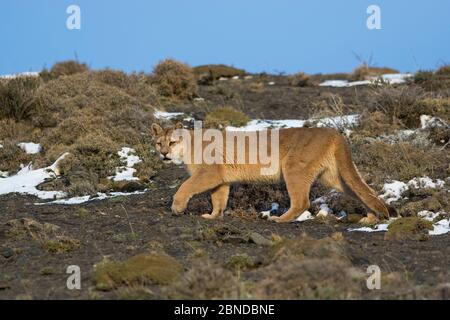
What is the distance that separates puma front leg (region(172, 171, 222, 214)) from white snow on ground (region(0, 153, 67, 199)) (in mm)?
3548

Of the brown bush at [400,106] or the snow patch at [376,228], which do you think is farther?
the brown bush at [400,106]

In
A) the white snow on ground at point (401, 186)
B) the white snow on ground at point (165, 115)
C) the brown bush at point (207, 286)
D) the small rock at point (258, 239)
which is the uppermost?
the white snow on ground at point (165, 115)

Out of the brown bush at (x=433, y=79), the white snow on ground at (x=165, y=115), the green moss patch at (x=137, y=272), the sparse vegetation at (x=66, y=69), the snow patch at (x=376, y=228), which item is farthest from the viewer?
the sparse vegetation at (x=66, y=69)

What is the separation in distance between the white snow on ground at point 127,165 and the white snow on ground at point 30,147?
91.8 inches

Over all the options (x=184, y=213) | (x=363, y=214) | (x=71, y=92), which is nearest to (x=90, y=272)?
(x=184, y=213)

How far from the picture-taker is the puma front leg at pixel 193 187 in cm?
1105

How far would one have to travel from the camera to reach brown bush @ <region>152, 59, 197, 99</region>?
22.7 metres

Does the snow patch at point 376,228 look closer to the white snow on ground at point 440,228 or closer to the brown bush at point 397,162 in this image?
the white snow on ground at point 440,228

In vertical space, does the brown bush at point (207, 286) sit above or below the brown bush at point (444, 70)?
below

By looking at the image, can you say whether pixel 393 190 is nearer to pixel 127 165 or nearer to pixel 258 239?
pixel 258 239

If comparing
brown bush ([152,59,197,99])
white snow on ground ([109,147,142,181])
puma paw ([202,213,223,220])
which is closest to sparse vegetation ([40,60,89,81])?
brown bush ([152,59,197,99])

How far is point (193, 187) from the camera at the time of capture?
11039 millimetres

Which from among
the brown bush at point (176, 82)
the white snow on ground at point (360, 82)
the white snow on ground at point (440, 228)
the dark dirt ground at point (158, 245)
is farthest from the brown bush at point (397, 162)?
the white snow on ground at point (360, 82)

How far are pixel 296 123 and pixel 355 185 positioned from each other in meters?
7.50
